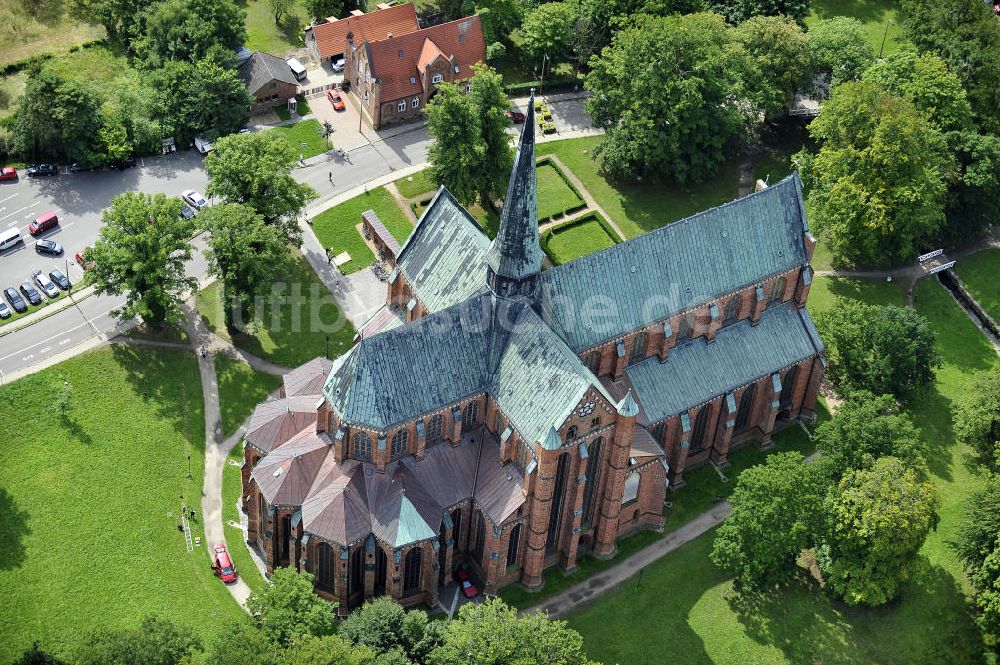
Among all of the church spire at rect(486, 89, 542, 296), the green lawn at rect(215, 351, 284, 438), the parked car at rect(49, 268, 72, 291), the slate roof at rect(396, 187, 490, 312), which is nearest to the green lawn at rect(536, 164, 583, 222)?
the slate roof at rect(396, 187, 490, 312)

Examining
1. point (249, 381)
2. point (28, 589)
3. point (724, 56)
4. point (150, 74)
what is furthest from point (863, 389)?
point (150, 74)

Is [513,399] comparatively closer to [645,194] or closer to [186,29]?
[645,194]

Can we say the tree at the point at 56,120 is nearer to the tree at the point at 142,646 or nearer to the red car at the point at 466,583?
the tree at the point at 142,646

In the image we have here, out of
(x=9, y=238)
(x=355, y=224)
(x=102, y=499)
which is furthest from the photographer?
(x=355, y=224)

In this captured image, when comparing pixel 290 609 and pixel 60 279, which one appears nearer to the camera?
pixel 290 609

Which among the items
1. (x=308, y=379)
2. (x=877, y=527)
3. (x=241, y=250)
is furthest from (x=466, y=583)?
(x=241, y=250)

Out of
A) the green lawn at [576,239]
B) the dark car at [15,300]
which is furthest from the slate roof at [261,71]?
the dark car at [15,300]
